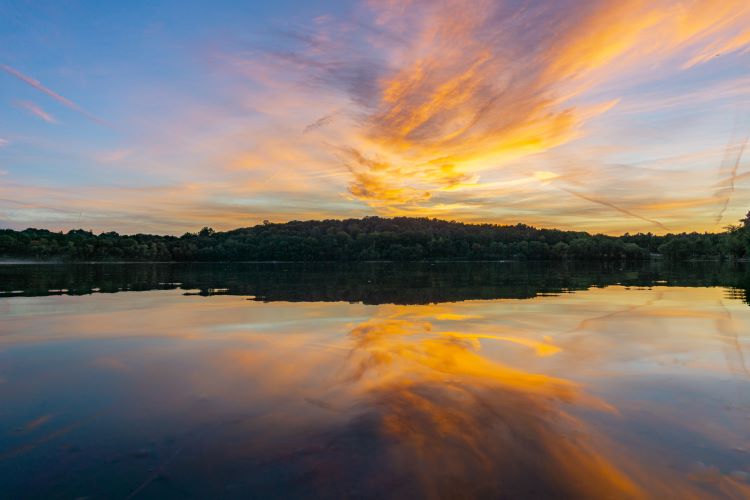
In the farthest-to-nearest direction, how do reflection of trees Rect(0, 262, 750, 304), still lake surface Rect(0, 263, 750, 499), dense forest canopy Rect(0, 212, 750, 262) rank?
1. dense forest canopy Rect(0, 212, 750, 262)
2. reflection of trees Rect(0, 262, 750, 304)
3. still lake surface Rect(0, 263, 750, 499)

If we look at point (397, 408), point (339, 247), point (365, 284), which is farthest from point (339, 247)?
point (397, 408)

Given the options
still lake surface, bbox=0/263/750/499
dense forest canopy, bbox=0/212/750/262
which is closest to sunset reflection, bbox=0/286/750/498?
still lake surface, bbox=0/263/750/499

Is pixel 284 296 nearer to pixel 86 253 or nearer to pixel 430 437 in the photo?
pixel 430 437

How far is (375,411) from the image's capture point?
802cm

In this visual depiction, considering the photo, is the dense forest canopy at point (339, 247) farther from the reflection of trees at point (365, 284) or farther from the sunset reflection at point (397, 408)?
the sunset reflection at point (397, 408)

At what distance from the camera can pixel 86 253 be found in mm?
164125

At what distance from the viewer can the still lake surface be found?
5691 mm

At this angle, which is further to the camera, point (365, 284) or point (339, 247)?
point (339, 247)

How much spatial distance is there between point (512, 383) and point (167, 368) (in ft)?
27.0

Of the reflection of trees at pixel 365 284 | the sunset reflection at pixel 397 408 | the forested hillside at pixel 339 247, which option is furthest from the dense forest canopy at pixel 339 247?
the sunset reflection at pixel 397 408

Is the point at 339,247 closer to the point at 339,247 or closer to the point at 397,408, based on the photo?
the point at 339,247

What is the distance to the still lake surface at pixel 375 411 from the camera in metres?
5.69

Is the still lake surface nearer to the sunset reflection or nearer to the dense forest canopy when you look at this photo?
the sunset reflection

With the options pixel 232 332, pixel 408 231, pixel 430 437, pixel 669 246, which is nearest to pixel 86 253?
pixel 408 231
